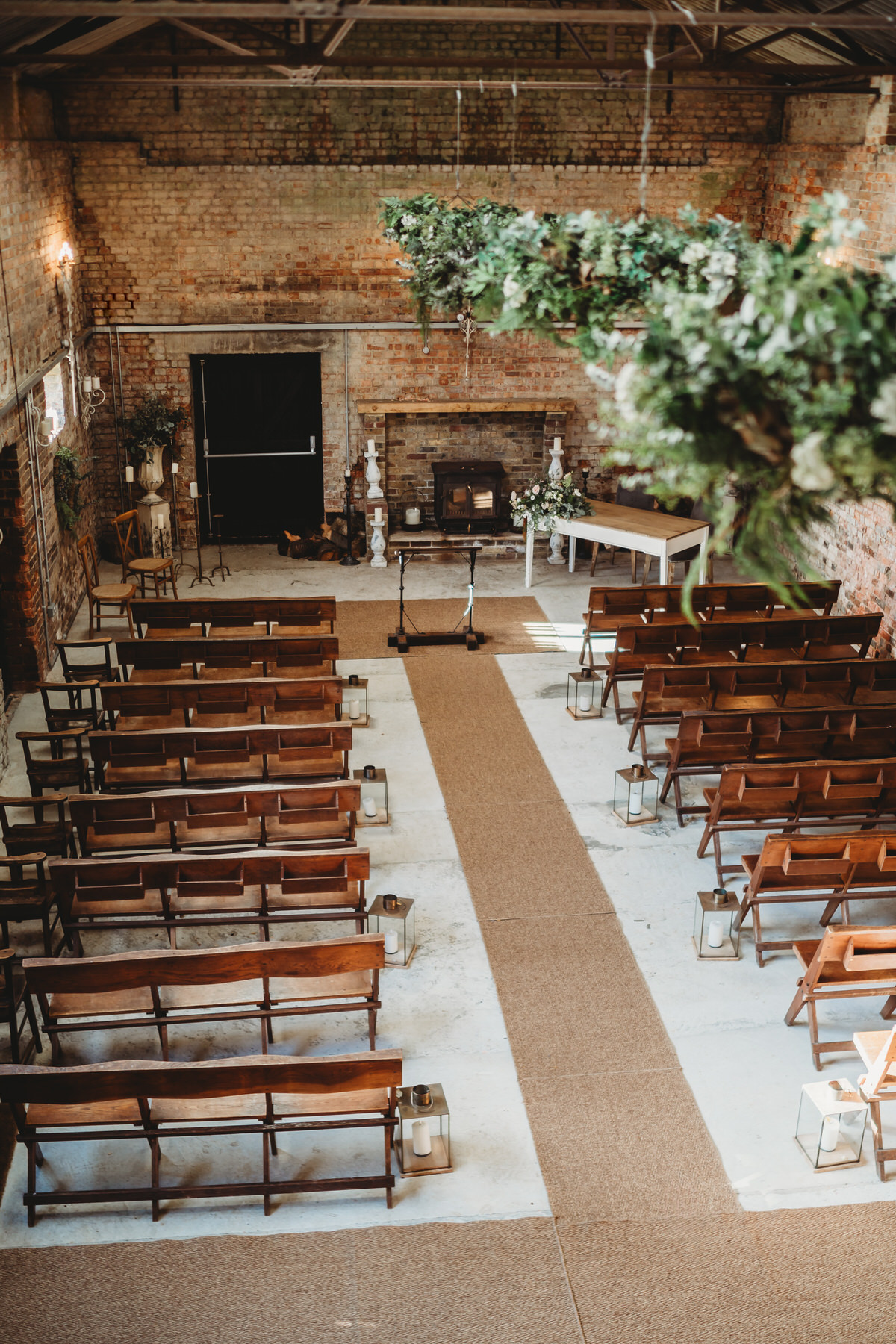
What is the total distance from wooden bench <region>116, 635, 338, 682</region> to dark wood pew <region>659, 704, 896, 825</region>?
112 inches

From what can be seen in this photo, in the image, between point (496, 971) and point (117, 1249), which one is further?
point (496, 971)

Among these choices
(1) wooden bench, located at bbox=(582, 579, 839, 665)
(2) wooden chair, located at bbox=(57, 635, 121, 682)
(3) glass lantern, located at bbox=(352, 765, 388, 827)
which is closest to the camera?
(3) glass lantern, located at bbox=(352, 765, 388, 827)

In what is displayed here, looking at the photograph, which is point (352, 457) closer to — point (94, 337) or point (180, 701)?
point (94, 337)

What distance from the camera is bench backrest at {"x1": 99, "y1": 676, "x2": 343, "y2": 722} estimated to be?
323 inches

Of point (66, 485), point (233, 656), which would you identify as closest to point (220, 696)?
point (233, 656)

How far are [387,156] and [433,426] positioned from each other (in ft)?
9.96

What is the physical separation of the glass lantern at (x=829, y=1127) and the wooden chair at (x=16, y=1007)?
351cm

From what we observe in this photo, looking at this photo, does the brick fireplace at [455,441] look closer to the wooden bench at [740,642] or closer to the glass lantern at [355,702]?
the glass lantern at [355,702]

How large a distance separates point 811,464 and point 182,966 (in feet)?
11.6

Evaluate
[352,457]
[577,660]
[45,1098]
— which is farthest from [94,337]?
[45,1098]

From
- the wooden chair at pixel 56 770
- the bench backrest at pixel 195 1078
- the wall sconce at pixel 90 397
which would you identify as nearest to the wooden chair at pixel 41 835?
the wooden chair at pixel 56 770

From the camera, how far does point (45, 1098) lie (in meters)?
4.74

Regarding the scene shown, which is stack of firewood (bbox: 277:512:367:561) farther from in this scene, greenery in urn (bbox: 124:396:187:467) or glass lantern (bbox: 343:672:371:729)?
glass lantern (bbox: 343:672:371:729)

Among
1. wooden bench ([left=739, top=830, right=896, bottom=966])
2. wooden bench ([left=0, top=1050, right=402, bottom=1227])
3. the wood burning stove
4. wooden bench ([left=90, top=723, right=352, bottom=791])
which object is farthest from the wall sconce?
wooden bench ([left=0, top=1050, right=402, bottom=1227])
